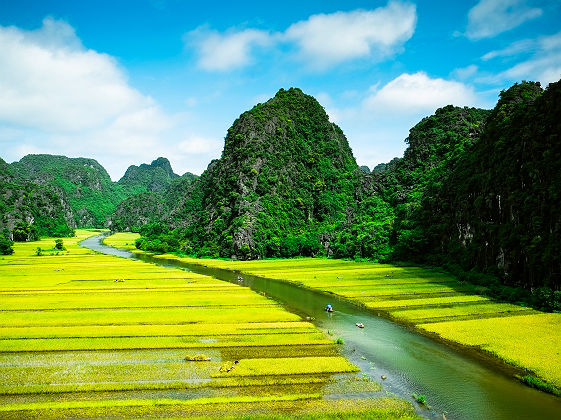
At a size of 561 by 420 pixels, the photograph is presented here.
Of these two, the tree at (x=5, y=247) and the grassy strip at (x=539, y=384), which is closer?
the grassy strip at (x=539, y=384)

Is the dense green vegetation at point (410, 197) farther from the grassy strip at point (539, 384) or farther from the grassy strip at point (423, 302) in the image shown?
the grassy strip at point (539, 384)

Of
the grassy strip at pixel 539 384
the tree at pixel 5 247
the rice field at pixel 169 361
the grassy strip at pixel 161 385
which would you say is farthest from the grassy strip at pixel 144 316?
the tree at pixel 5 247

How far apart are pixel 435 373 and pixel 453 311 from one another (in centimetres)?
1545

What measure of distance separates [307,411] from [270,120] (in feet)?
379

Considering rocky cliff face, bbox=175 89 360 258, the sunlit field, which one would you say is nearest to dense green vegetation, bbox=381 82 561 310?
the sunlit field

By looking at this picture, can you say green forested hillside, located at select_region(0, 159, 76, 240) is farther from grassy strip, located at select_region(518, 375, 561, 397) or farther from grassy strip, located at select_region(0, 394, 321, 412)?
grassy strip, located at select_region(518, 375, 561, 397)

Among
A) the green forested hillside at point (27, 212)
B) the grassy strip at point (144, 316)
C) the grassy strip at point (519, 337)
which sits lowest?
the grassy strip at point (144, 316)

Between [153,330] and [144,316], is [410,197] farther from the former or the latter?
[153,330]

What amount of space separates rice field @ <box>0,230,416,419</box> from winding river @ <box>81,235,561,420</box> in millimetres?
1648

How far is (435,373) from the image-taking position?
2175cm

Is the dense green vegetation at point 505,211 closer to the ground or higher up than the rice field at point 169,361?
higher up

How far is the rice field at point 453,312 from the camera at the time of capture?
24406 millimetres

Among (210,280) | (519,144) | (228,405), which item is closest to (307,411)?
(228,405)

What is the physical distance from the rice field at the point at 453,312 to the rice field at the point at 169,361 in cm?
1001
